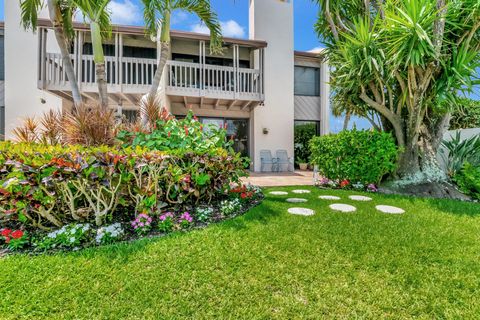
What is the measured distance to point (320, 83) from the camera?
42.0 feet

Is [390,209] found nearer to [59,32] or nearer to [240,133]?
[59,32]

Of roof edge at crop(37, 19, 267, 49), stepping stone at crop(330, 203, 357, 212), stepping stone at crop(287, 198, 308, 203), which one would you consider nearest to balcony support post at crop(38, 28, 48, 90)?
roof edge at crop(37, 19, 267, 49)

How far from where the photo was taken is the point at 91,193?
9.53 ft

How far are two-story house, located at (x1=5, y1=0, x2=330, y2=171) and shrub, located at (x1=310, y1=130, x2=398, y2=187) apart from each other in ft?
15.8

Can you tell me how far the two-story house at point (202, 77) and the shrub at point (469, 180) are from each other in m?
6.76

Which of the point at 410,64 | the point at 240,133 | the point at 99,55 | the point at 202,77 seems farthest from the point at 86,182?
the point at 240,133

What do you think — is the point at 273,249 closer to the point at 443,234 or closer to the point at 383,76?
the point at 443,234

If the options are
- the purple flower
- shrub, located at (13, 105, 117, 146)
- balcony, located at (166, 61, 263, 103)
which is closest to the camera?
shrub, located at (13, 105, 117, 146)

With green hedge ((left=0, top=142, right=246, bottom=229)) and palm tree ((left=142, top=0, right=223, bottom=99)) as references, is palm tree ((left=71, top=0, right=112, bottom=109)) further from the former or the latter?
green hedge ((left=0, top=142, right=246, bottom=229))

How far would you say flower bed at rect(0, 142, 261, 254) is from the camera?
2.62m

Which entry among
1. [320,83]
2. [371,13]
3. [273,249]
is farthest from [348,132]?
[320,83]

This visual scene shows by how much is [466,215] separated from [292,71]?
949cm

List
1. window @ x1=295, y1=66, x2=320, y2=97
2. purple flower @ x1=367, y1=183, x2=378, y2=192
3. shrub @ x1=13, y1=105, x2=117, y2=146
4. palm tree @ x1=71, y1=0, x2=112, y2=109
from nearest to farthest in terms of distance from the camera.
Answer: shrub @ x1=13, y1=105, x2=117, y2=146 → palm tree @ x1=71, y1=0, x2=112, y2=109 → purple flower @ x1=367, y1=183, x2=378, y2=192 → window @ x1=295, y1=66, x2=320, y2=97

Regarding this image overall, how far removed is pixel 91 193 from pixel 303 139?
11295mm
